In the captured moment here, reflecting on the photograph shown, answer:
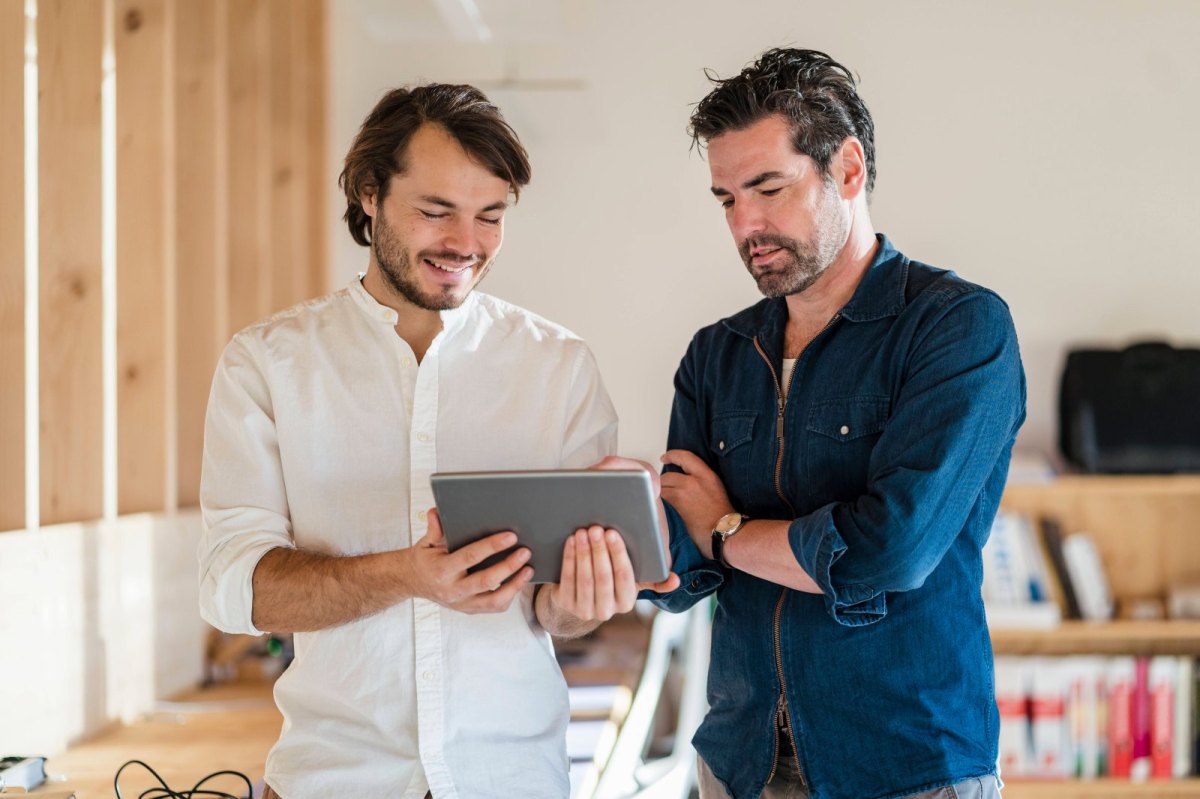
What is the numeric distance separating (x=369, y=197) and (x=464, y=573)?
2.12ft

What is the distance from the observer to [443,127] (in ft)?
5.41

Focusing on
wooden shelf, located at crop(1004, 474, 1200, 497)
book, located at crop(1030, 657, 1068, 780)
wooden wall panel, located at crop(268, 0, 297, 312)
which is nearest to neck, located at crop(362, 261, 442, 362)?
wooden wall panel, located at crop(268, 0, 297, 312)

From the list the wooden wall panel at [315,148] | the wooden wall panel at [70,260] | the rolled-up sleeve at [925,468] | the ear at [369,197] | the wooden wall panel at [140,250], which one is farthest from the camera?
the wooden wall panel at [315,148]

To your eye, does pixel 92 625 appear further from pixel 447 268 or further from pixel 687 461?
pixel 687 461

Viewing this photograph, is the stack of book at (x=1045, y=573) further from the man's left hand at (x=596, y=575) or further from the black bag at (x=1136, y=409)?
the man's left hand at (x=596, y=575)

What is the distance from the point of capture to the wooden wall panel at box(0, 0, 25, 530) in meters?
2.08

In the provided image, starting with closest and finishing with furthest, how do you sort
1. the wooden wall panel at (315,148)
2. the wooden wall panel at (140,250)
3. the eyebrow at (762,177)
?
the eyebrow at (762,177)
the wooden wall panel at (140,250)
the wooden wall panel at (315,148)

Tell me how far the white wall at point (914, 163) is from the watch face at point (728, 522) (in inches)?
85.0

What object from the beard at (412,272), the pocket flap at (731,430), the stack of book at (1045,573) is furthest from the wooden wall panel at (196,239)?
the stack of book at (1045,573)

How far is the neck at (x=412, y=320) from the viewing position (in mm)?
1646

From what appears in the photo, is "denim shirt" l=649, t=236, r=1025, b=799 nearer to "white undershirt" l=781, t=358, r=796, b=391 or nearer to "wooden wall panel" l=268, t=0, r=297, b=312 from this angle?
"white undershirt" l=781, t=358, r=796, b=391

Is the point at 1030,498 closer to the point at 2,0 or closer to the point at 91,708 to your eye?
the point at 91,708

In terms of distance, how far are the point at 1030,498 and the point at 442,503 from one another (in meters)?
2.64

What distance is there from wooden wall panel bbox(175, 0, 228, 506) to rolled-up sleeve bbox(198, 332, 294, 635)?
1580 mm
